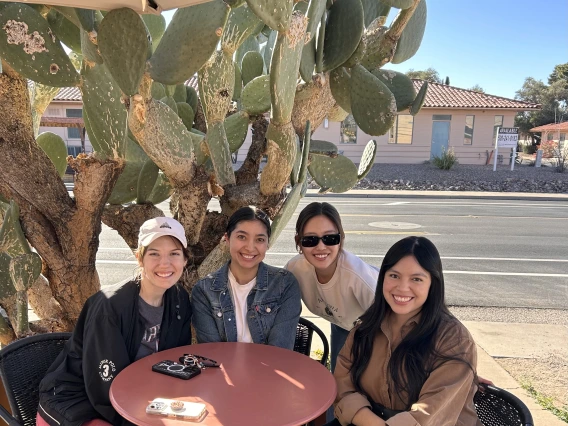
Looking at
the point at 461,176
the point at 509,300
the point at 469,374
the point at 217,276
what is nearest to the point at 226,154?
the point at 217,276

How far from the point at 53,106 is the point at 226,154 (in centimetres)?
2676

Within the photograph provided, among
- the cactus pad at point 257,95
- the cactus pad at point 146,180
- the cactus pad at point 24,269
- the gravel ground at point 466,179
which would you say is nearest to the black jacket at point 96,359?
the cactus pad at point 24,269

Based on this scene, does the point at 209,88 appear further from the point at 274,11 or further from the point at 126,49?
the point at 274,11

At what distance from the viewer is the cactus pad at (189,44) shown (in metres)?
2.39

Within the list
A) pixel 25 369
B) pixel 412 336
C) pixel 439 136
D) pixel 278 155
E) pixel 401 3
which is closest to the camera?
pixel 412 336

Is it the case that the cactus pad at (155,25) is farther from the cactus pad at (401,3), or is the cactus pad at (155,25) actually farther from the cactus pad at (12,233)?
the cactus pad at (401,3)

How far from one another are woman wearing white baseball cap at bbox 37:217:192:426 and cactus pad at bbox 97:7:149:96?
2.23 ft

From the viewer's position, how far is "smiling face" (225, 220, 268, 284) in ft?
8.05

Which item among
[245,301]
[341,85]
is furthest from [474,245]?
[245,301]

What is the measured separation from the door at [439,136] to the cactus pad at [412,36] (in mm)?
25367

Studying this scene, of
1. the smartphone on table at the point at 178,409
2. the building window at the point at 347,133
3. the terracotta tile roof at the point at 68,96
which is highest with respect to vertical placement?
the terracotta tile roof at the point at 68,96

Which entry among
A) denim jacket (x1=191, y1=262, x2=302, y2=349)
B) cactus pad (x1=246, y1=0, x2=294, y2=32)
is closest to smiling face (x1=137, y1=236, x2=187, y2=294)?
denim jacket (x1=191, y1=262, x2=302, y2=349)

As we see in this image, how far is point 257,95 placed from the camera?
10.4 ft

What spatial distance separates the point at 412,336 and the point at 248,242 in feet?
2.98
